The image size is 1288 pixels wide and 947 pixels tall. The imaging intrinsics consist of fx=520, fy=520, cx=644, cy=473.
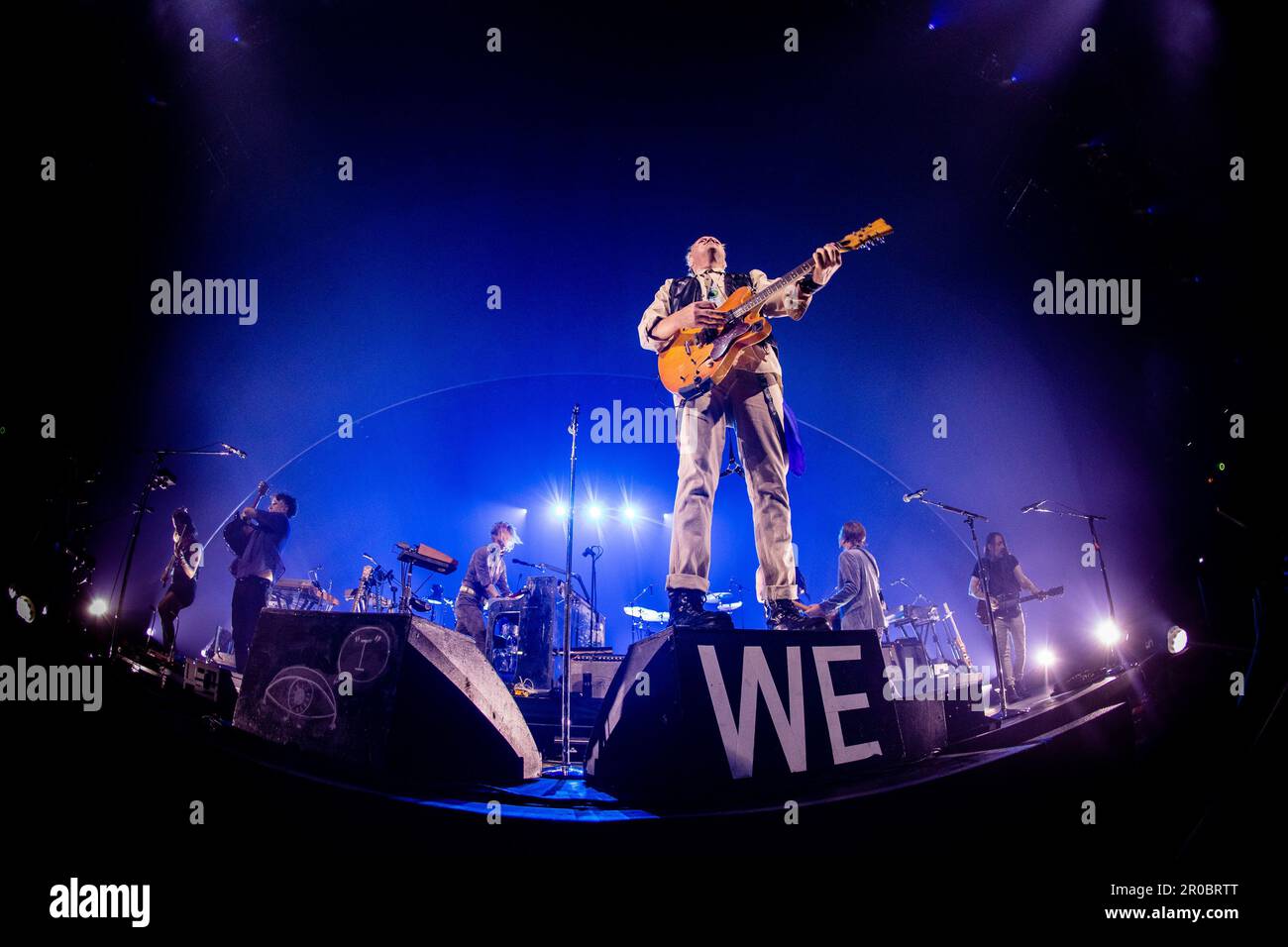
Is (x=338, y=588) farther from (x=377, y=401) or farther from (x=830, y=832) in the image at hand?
(x=830, y=832)

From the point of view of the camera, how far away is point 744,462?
3.34 m

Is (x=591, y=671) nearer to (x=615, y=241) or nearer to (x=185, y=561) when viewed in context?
(x=185, y=561)

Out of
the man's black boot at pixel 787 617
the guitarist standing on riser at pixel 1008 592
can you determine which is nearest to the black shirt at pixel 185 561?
the man's black boot at pixel 787 617

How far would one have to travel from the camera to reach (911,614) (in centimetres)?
954

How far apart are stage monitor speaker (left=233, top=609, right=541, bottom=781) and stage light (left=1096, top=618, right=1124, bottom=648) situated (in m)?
8.22

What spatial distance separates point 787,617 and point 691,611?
534 millimetres

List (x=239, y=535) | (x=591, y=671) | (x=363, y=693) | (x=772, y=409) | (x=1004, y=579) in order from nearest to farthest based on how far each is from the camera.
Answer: (x=363, y=693), (x=772, y=409), (x=239, y=535), (x=591, y=671), (x=1004, y=579)

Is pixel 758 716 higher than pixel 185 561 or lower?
lower

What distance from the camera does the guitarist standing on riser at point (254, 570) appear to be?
6.56 m

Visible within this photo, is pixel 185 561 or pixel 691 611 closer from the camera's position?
pixel 691 611

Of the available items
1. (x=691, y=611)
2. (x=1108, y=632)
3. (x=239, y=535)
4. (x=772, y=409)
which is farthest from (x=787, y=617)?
(x=1108, y=632)

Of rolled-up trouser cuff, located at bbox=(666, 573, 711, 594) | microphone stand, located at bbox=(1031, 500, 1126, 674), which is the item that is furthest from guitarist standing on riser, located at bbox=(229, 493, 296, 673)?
microphone stand, located at bbox=(1031, 500, 1126, 674)

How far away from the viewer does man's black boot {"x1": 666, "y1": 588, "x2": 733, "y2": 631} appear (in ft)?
9.05

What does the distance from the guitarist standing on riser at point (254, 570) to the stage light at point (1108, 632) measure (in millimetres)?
10832
